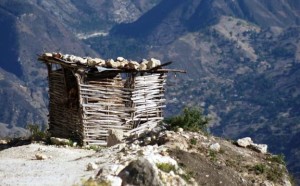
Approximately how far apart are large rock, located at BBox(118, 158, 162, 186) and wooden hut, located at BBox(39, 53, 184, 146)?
A: 409 inches

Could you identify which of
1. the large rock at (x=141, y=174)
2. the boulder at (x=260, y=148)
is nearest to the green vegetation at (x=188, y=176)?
the large rock at (x=141, y=174)

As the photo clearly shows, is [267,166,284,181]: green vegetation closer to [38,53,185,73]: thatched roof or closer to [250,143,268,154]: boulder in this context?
[250,143,268,154]: boulder

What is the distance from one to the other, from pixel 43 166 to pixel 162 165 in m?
4.10

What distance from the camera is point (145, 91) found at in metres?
27.3

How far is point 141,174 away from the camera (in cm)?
1417

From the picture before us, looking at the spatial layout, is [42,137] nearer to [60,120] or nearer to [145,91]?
[60,120]

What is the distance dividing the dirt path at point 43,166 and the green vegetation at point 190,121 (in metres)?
3.20

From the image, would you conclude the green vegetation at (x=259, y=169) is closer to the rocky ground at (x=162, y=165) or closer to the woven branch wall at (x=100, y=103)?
the rocky ground at (x=162, y=165)

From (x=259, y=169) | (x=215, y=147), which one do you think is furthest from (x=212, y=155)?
(x=259, y=169)

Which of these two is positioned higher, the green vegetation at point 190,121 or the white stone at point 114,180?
the green vegetation at point 190,121

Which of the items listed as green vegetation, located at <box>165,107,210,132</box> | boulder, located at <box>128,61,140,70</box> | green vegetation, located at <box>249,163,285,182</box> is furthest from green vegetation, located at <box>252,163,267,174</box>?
boulder, located at <box>128,61,140,70</box>

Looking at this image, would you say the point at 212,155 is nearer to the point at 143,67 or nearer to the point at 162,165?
the point at 162,165

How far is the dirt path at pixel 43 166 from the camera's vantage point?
15266 mm

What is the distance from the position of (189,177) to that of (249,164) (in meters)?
2.86
